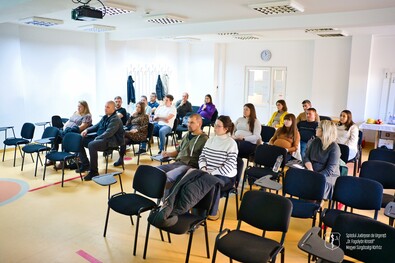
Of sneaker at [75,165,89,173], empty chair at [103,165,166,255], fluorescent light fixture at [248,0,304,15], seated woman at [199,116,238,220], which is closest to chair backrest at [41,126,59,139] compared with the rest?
sneaker at [75,165,89,173]

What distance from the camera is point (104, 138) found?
589 cm

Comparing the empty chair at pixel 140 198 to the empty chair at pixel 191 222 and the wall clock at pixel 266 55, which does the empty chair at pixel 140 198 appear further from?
the wall clock at pixel 266 55

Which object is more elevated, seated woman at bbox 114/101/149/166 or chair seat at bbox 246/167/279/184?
seated woman at bbox 114/101/149/166

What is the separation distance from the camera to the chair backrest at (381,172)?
3.99 m

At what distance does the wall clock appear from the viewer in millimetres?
10584

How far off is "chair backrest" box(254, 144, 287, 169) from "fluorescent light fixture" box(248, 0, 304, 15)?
1.98 meters

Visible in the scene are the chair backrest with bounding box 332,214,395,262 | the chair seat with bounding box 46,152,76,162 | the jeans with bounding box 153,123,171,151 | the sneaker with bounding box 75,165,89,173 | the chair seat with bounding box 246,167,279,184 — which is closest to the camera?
the chair backrest with bounding box 332,214,395,262

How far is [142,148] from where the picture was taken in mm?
7418

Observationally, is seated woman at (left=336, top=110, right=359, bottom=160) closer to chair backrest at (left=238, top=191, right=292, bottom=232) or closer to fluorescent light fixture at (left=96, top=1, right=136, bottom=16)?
chair backrest at (left=238, top=191, right=292, bottom=232)

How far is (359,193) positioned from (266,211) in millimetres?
1101

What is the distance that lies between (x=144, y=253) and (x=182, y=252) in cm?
40

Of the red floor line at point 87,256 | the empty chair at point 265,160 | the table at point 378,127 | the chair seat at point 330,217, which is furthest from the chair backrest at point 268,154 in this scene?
the table at point 378,127

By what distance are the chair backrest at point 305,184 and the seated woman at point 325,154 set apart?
57 centimetres

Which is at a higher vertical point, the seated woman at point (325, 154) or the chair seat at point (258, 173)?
the seated woman at point (325, 154)
